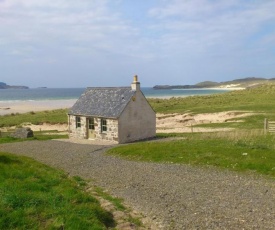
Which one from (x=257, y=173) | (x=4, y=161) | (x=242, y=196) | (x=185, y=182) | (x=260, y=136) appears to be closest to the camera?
(x=242, y=196)

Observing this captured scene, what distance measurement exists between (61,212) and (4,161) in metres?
9.86

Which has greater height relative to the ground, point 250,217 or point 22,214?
point 22,214

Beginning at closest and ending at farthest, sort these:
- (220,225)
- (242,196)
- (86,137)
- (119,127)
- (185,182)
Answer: (220,225) → (242,196) → (185,182) → (119,127) → (86,137)

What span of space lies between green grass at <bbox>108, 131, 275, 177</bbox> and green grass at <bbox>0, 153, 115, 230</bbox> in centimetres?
937

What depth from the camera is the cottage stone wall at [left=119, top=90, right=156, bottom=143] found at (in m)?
33.7

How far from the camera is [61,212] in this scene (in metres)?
10.5

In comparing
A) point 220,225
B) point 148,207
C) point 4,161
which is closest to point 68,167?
point 4,161

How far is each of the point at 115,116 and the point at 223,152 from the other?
45.3 feet

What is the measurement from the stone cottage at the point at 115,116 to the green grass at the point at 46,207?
63.0 feet

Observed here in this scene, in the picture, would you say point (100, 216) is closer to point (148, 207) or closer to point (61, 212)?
point (61, 212)

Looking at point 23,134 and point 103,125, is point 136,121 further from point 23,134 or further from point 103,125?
point 23,134

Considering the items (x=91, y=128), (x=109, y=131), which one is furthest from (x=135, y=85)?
(x=91, y=128)

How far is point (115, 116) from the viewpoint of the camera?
33094mm

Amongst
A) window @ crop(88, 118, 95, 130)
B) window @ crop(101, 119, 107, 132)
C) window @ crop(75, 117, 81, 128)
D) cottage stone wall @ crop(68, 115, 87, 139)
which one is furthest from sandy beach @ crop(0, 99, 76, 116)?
window @ crop(101, 119, 107, 132)
